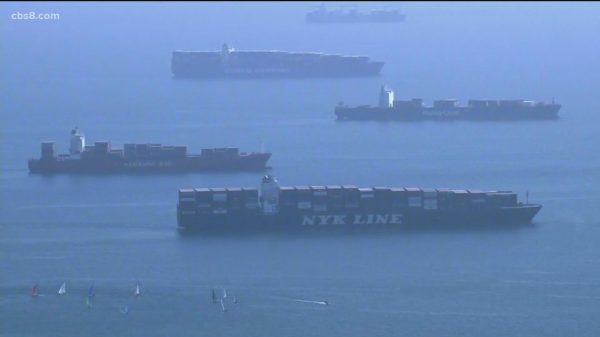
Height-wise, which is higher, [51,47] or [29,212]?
[51,47]

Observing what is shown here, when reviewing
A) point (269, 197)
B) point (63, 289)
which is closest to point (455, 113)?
point (269, 197)

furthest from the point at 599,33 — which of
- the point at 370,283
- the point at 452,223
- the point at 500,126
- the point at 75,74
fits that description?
the point at 370,283

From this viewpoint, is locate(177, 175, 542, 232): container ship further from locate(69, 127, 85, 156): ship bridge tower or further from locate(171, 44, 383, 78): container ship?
locate(171, 44, 383, 78): container ship

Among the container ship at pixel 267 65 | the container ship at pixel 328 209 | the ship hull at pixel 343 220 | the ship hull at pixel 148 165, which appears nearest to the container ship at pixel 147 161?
the ship hull at pixel 148 165

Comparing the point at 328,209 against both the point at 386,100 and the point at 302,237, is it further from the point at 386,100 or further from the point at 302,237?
the point at 386,100

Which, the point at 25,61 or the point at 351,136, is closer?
the point at 351,136

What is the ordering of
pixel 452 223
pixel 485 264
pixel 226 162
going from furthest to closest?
pixel 226 162 → pixel 452 223 → pixel 485 264

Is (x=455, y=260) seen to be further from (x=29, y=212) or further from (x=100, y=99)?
(x=100, y=99)
